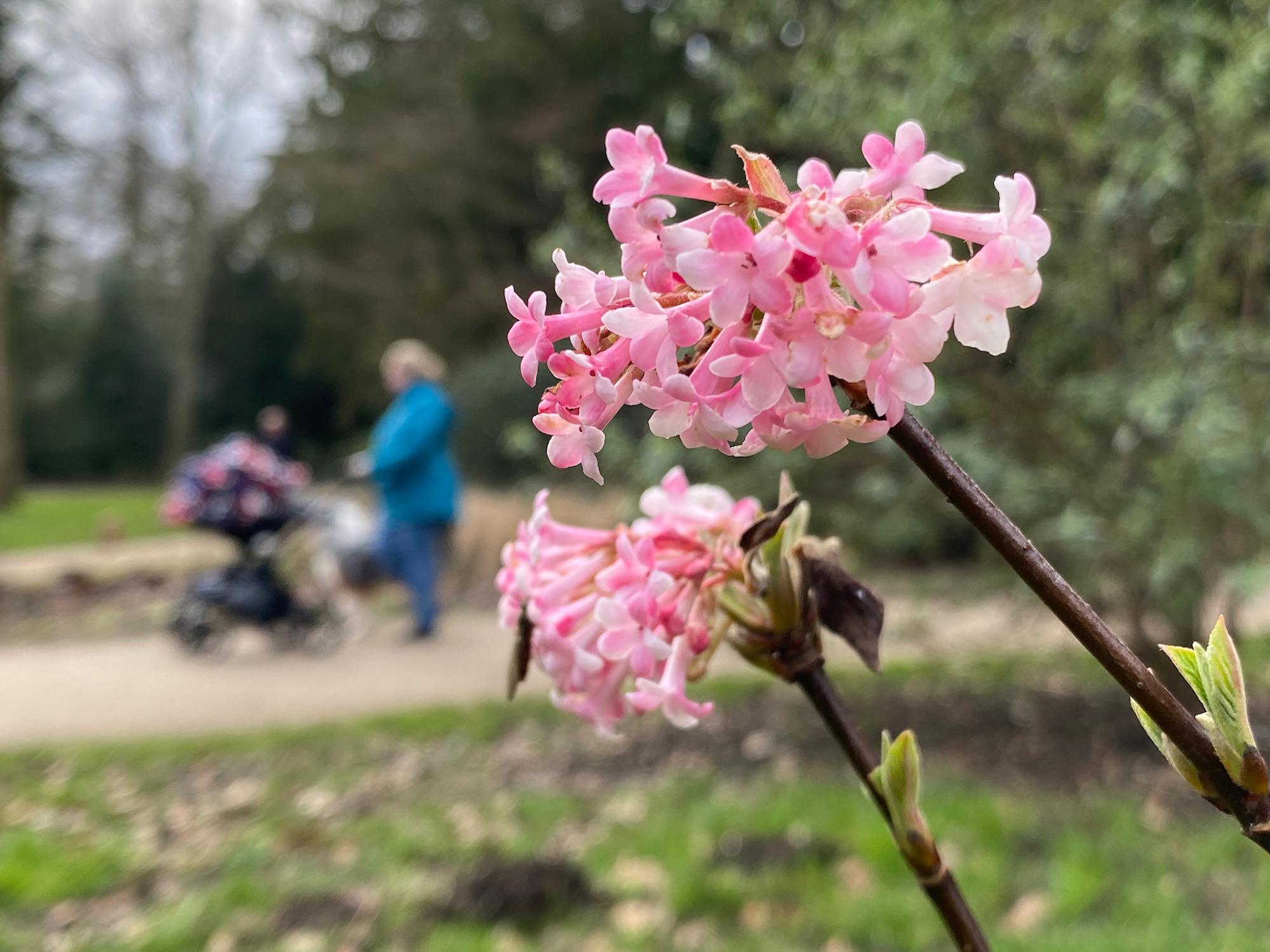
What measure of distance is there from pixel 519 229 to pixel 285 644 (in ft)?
34.4

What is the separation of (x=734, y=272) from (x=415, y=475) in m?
6.56

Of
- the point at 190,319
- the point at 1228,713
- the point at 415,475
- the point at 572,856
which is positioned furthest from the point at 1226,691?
the point at 190,319

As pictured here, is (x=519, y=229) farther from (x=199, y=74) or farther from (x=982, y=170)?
(x=982, y=170)

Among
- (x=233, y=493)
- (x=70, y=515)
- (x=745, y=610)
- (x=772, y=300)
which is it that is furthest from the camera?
(x=70, y=515)

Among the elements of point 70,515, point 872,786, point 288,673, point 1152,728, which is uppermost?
point 1152,728

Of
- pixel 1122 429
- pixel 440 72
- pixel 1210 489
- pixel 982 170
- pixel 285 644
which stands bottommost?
pixel 285 644

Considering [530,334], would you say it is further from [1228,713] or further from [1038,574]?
[1228,713]

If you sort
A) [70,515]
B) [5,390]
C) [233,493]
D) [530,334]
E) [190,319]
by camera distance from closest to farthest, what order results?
1. [530,334]
2. [233,493]
3. [70,515]
4. [5,390]
5. [190,319]

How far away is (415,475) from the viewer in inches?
270

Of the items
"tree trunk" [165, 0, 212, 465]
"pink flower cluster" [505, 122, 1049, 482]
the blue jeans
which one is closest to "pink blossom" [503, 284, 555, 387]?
"pink flower cluster" [505, 122, 1049, 482]

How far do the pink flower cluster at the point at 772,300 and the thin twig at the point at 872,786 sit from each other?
33 centimetres

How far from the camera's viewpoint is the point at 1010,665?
5523mm

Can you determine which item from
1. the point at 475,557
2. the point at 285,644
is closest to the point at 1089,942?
the point at 285,644

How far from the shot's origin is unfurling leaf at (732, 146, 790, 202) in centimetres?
58
